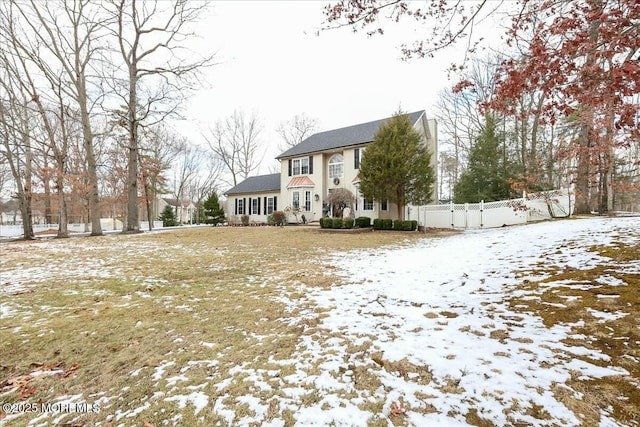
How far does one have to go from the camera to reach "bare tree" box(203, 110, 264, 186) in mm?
36688

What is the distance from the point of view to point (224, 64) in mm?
15508

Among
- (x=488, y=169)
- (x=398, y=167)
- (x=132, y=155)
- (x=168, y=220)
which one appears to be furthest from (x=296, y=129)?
(x=488, y=169)

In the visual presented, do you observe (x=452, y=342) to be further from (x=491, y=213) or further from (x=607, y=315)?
(x=491, y=213)

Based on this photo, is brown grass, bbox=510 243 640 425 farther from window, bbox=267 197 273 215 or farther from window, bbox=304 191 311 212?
window, bbox=267 197 273 215

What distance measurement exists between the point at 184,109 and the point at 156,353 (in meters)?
16.2

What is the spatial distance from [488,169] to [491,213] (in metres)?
4.54

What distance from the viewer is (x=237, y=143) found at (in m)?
37.3

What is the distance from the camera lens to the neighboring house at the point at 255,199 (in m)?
24.6

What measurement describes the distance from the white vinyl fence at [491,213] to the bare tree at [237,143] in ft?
87.4

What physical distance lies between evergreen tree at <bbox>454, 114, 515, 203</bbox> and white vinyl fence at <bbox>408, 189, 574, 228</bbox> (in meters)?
3.20

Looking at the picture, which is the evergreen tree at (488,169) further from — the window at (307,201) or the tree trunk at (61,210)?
the tree trunk at (61,210)

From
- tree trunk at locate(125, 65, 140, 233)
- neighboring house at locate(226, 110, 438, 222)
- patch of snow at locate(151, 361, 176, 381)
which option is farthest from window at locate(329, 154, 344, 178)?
patch of snow at locate(151, 361, 176, 381)

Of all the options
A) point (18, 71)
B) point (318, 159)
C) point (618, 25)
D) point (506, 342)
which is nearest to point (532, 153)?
point (318, 159)

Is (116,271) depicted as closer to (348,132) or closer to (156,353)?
(156,353)
